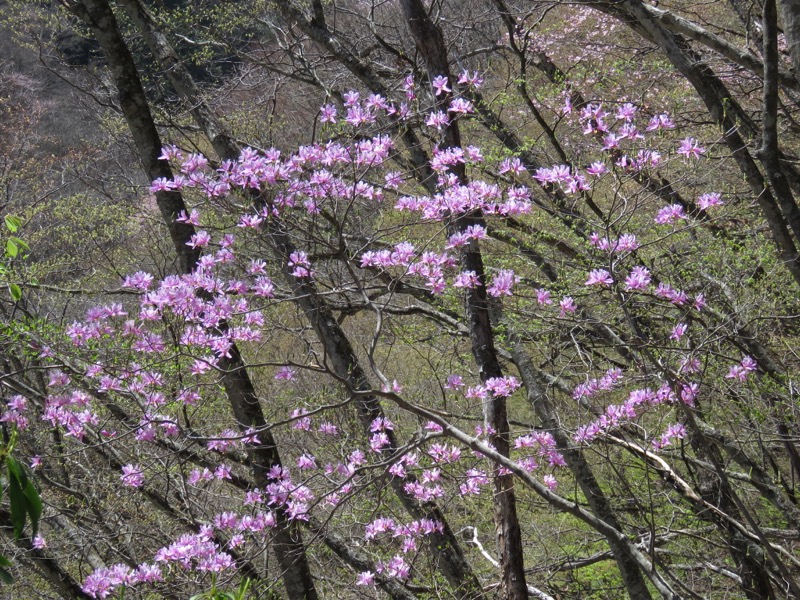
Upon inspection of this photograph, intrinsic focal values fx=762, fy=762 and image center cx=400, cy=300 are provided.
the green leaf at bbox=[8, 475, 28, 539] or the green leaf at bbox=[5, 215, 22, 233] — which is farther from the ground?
the green leaf at bbox=[5, 215, 22, 233]

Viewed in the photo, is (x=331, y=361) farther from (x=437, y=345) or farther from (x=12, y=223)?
(x=12, y=223)

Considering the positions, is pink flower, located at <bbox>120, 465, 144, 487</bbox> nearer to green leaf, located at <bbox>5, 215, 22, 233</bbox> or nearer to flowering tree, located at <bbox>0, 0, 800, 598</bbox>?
flowering tree, located at <bbox>0, 0, 800, 598</bbox>

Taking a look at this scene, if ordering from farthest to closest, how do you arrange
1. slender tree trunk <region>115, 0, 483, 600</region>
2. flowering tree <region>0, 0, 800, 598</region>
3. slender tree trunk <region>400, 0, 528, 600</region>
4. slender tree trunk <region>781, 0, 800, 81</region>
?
1. slender tree trunk <region>115, 0, 483, 600</region>
2. slender tree trunk <region>400, 0, 528, 600</region>
3. flowering tree <region>0, 0, 800, 598</region>
4. slender tree trunk <region>781, 0, 800, 81</region>

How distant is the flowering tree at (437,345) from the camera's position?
12.3 ft

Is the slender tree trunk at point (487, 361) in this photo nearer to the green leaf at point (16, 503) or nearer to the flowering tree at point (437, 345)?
the flowering tree at point (437, 345)

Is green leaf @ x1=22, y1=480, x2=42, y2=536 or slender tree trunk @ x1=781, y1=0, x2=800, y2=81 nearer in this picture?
green leaf @ x1=22, y1=480, x2=42, y2=536

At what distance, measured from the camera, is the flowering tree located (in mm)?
3758

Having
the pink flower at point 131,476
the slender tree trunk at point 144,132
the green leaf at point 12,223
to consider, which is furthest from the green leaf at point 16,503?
the pink flower at point 131,476

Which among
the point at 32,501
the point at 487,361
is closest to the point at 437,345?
the point at 487,361

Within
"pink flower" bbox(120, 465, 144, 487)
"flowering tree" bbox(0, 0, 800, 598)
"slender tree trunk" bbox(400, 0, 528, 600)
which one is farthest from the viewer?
"pink flower" bbox(120, 465, 144, 487)

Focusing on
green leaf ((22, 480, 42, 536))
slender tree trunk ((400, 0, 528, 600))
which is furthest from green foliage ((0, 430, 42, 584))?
slender tree trunk ((400, 0, 528, 600))

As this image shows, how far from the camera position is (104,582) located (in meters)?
4.43

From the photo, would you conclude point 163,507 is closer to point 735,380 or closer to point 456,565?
point 456,565

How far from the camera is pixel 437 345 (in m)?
7.72
